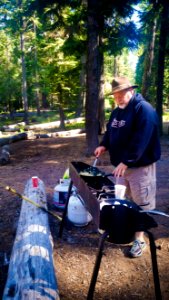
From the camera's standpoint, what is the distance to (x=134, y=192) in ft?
13.2

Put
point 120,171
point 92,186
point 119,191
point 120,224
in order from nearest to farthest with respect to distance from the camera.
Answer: point 120,224 < point 119,191 < point 120,171 < point 92,186

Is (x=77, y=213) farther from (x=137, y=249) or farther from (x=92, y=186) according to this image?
(x=92, y=186)

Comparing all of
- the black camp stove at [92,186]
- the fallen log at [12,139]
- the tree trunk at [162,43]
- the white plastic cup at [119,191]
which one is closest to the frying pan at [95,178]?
the black camp stove at [92,186]

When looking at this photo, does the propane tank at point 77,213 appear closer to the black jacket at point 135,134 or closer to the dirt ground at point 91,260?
the dirt ground at point 91,260

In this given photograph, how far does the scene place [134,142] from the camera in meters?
3.53

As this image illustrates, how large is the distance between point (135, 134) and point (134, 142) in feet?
0.36

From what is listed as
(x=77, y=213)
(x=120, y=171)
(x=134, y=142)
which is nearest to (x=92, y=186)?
(x=120, y=171)

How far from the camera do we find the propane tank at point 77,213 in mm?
5002

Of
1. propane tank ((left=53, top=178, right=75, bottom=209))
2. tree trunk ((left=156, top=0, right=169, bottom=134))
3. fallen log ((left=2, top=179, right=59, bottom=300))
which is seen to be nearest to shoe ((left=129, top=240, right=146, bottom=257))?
fallen log ((left=2, top=179, right=59, bottom=300))

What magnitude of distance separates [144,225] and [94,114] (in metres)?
8.38

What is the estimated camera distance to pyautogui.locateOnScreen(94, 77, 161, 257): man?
3.52 metres

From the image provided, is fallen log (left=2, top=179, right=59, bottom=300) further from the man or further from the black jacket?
the black jacket

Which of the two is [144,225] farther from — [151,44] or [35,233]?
[151,44]

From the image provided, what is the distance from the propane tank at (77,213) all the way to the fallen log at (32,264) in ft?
1.85
